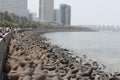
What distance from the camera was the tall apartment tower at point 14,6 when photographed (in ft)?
484

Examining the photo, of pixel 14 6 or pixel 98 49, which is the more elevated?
pixel 14 6

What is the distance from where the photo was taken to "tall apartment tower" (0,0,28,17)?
5802 inches

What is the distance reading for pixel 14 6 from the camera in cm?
15188

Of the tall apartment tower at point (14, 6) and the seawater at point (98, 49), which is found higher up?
the tall apartment tower at point (14, 6)

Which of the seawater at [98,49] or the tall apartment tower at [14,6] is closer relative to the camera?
the seawater at [98,49]

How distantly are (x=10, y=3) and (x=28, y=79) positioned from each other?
14168 cm

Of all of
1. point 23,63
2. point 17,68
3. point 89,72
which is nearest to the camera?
point 17,68

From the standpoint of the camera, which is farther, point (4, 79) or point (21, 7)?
point (21, 7)

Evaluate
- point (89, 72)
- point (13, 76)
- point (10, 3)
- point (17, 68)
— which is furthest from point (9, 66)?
point (10, 3)

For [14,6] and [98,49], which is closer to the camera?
[98,49]

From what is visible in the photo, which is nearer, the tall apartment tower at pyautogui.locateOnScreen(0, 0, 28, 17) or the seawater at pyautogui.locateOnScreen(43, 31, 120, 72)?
the seawater at pyautogui.locateOnScreen(43, 31, 120, 72)

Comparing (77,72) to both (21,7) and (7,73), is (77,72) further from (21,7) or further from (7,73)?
(21,7)

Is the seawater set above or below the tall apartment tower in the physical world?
below

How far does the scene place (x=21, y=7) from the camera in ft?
513
